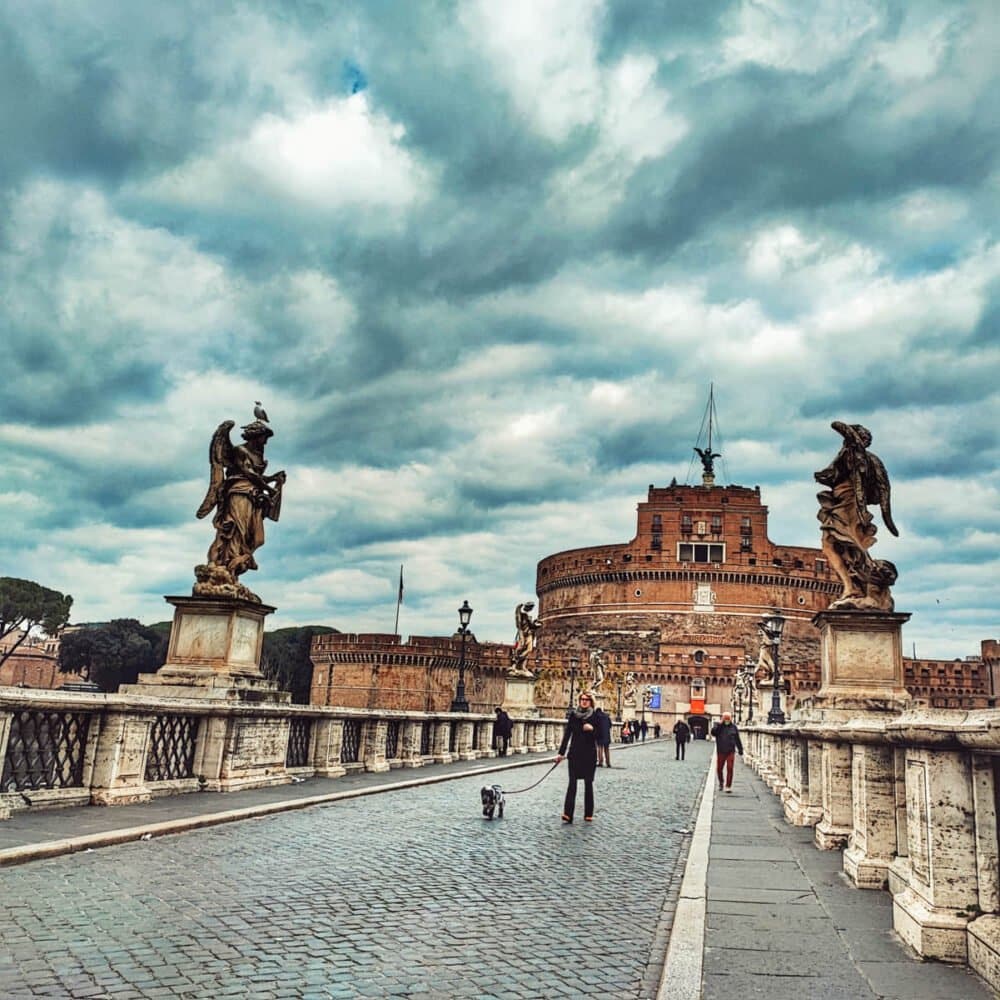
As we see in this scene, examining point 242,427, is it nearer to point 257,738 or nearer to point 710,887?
point 257,738

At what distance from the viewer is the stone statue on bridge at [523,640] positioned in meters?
29.8

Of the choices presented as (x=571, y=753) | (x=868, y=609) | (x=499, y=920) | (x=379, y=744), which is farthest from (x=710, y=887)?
(x=379, y=744)

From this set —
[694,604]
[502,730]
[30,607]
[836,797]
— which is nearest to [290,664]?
[30,607]

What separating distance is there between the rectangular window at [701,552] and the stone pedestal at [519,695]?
70837 millimetres

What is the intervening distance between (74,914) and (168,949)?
89cm

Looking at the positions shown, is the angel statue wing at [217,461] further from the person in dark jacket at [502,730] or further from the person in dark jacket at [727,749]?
the person in dark jacket at [502,730]

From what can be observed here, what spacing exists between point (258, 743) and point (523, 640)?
18723 millimetres

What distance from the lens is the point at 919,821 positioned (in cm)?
445

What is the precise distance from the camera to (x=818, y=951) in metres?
4.62

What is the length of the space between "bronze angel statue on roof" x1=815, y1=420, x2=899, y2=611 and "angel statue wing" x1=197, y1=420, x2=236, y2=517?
774 cm

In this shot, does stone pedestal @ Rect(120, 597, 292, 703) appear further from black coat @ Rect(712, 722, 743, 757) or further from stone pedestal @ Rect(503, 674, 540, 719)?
stone pedestal @ Rect(503, 674, 540, 719)

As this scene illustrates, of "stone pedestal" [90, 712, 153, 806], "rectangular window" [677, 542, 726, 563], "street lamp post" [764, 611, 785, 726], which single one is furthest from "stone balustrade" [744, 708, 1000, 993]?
"rectangular window" [677, 542, 726, 563]

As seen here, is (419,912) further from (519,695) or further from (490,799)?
(519,695)

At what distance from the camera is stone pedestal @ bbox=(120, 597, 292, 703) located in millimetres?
11344
